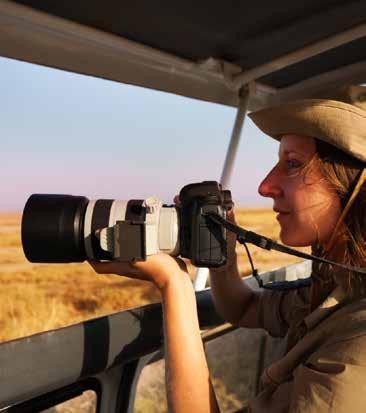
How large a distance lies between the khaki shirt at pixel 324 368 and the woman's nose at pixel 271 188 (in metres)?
0.22

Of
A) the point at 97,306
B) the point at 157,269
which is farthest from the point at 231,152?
the point at 97,306

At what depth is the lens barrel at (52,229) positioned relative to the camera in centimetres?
83

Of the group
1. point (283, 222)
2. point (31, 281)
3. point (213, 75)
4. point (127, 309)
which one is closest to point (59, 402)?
point (127, 309)

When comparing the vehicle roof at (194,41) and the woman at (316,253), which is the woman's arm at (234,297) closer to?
the woman at (316,253)

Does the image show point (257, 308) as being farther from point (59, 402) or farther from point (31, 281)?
point (31, 281)

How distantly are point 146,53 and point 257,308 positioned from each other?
0.86 meters

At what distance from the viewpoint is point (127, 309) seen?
1263mm

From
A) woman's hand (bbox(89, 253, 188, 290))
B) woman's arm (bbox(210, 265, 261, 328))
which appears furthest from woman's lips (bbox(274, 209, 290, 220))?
woman's arm (bbox(210, 265, 261, 328))

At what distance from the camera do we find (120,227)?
→ 2.58ft

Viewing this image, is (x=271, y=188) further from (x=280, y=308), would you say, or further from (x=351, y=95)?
(x=280, y=308)

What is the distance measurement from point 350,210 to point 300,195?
9cm

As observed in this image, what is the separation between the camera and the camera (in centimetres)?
80

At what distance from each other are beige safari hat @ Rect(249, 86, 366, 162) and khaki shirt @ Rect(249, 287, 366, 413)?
284mm

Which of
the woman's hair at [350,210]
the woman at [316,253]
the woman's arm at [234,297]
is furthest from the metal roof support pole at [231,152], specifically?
the woman's hair at [350,210]
